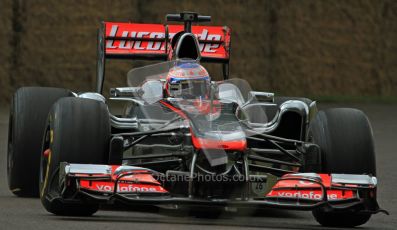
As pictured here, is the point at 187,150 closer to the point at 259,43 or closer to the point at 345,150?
the point at 345,150

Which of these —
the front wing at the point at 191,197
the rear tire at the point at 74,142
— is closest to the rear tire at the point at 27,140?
the rear tire at the point at 74,142

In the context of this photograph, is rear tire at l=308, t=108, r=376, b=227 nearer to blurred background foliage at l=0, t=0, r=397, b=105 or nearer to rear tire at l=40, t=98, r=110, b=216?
rear tire at l=40, t=98, r=110, b=216

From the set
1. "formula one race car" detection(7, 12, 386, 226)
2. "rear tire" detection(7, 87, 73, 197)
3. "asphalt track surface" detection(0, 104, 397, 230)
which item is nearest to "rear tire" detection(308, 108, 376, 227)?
"formula one race car" detection(7, 12, 386, 226)

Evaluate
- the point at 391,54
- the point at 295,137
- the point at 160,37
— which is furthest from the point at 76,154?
the point at 391,54

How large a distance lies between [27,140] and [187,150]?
201 cm

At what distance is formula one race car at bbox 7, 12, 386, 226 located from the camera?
30.4ft

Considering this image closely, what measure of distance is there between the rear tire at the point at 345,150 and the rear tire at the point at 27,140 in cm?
249

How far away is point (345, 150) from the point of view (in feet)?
32.5

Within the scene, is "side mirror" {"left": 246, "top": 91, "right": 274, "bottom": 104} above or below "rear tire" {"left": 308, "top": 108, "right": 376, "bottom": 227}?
above

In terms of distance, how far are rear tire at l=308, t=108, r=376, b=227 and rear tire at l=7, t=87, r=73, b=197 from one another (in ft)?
8.16

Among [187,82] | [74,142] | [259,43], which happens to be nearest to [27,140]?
[187,82]

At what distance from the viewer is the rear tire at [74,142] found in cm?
945

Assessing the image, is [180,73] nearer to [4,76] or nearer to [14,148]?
[14,148]

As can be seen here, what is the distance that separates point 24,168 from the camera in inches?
440
